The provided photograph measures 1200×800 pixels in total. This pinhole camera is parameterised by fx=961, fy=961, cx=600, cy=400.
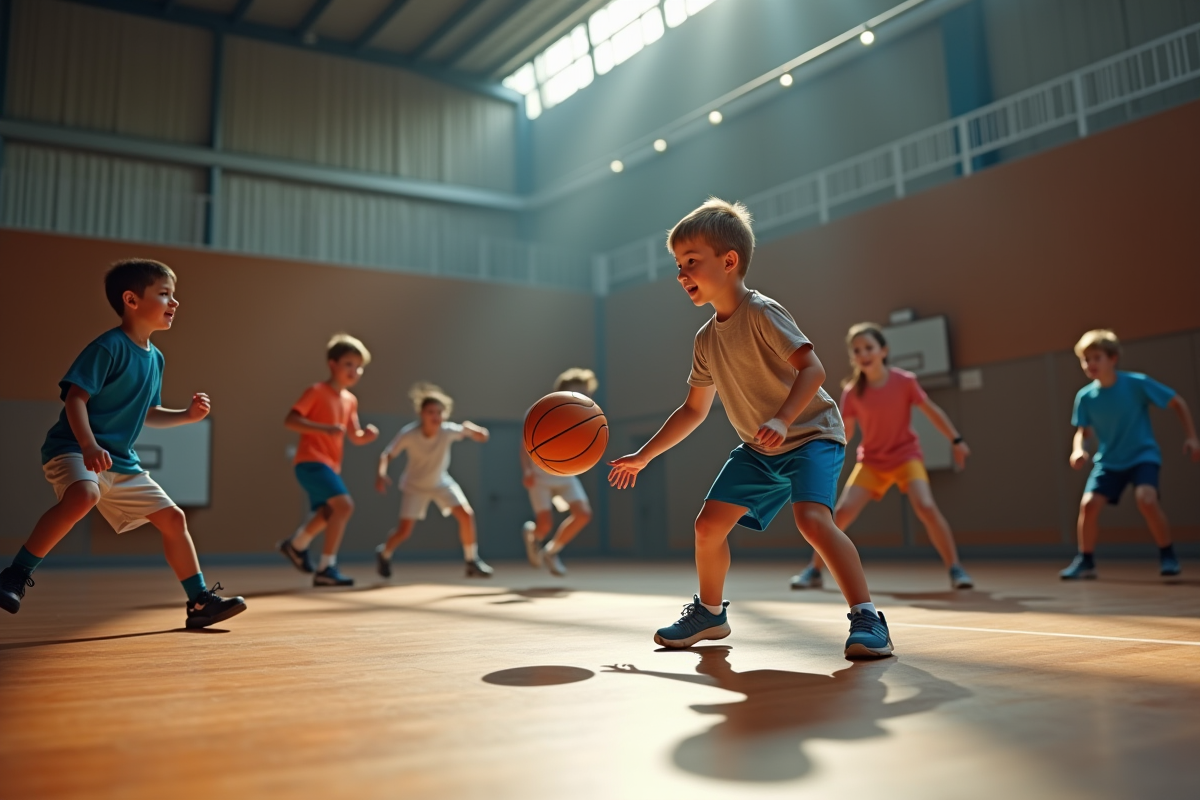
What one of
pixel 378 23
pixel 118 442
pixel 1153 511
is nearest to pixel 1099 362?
pixel 1153 511

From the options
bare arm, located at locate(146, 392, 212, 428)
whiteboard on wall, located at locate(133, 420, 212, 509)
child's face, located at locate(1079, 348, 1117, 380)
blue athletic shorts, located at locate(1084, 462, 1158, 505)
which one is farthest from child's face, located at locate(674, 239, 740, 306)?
whiteboard on wall, located at locate(133, 420, 212, 509)

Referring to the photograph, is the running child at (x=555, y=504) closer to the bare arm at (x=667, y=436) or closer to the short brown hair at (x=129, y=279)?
the short brown hair at (x=129, y=279)

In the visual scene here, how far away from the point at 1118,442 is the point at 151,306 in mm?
4695

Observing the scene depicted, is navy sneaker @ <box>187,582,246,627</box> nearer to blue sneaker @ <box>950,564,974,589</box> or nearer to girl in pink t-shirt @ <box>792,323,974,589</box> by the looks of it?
girl in pink t-shirt @ <box>792,323,974,589</box>

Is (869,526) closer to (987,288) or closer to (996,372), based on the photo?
(996,372)

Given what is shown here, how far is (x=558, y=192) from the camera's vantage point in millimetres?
15383

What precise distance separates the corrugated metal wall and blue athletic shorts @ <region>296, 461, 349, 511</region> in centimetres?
1012

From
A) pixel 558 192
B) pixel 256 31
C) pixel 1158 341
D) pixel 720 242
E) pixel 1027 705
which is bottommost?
pixel 1027 705

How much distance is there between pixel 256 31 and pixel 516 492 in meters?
7.99

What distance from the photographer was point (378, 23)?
569 inches

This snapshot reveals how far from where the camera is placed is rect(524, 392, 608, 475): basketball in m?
2.85

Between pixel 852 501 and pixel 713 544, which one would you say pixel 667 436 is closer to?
pixel 713 544

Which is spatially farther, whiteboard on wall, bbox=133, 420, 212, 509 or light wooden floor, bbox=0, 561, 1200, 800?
whiteboard on wall, bbox=133, 420, 212, 509

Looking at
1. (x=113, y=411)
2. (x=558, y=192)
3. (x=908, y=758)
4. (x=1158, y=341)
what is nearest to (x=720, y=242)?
(x=908, y=758)
